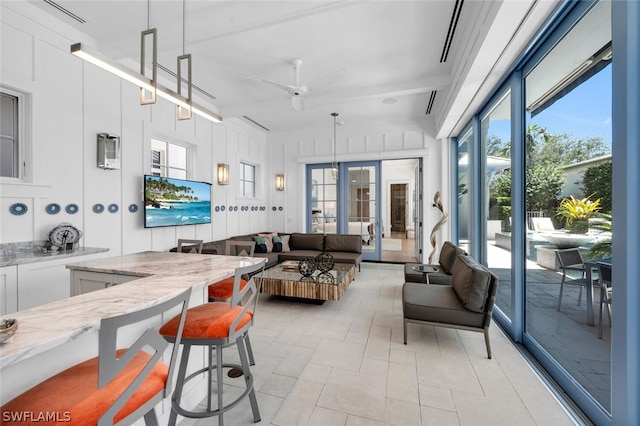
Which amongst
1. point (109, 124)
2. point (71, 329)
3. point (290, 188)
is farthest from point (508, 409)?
point (290, 188)

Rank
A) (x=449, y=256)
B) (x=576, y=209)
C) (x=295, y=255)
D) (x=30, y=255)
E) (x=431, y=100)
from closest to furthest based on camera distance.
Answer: (x=576, y=209) < (x=30, y=255) < (x=449, y=256) < (x=431, y=100) < (x=295, y=255)

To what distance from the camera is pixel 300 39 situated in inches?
118

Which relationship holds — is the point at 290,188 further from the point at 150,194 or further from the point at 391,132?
the point at 150,194

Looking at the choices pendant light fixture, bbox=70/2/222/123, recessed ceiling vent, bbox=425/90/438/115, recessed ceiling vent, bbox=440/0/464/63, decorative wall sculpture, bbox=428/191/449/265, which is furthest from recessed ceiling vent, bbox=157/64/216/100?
decorative wall sculpture, bbox=428/191/449/265

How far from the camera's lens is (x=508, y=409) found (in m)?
1.74

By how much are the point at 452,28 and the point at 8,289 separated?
4.76 meters

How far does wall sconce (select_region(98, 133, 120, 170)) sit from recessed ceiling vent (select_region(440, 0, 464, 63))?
393 centimetres

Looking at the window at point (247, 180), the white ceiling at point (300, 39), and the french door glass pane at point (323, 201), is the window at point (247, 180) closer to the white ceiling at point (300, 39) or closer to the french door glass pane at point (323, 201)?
the french door glass pane at point (323, 201)

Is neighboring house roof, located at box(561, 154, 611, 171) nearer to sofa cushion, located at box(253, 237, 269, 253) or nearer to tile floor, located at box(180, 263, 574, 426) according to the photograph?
tile floor, located at box(180, 263, 574, 426)

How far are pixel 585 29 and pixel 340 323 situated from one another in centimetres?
321

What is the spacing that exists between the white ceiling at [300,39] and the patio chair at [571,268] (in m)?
1.76

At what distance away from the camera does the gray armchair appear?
2.34 metres

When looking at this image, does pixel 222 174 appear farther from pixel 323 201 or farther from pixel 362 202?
pixel 362 202

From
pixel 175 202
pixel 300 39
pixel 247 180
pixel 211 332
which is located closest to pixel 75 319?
pixel 211 332
